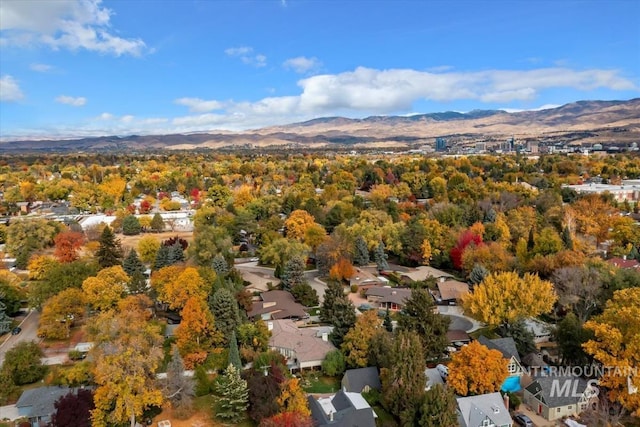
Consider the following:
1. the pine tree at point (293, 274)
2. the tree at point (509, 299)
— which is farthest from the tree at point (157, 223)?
the tree at point (509, 299)

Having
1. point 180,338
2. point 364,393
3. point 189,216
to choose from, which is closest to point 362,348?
point 364,393

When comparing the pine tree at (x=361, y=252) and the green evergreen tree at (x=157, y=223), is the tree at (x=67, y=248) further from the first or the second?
the pine tree at (x=361, y=252)

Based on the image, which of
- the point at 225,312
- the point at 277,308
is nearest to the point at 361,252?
the point at 277,308

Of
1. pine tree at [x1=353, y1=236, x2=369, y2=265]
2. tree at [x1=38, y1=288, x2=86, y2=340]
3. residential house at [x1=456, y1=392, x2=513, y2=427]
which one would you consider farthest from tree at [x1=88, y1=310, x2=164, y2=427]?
pine tree at [x1=353, y1=236, x2=369, y2=265]

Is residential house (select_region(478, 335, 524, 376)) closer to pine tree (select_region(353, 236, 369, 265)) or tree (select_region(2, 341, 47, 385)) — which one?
pine tree (select_region(353, 236, 369, 265))

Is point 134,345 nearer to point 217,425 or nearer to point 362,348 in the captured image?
point 217,425

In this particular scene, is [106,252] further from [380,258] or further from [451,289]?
[451,289]
